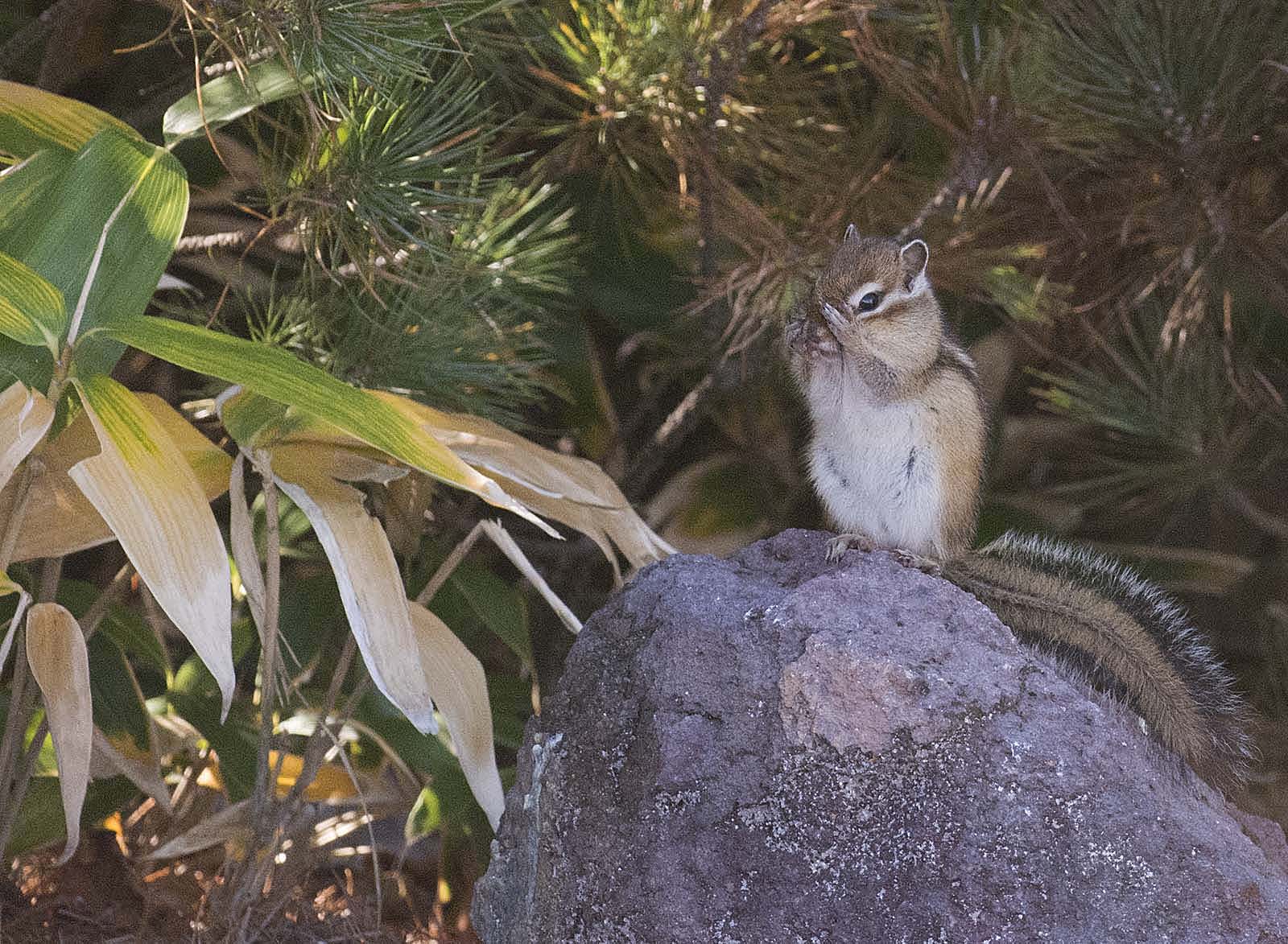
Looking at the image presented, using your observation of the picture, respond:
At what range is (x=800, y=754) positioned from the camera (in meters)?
1.23

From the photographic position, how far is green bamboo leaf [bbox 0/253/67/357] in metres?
1.40

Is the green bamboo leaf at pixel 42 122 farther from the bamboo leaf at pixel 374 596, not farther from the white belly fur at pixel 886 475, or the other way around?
the white belly fur at pixel 886 475

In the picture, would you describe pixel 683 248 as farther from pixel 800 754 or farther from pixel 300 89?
pixel 800 754

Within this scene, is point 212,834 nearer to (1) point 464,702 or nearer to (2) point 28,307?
(1) point 464,702

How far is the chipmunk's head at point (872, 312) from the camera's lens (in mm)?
1633

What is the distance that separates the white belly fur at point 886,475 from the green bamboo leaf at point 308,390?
380 mm

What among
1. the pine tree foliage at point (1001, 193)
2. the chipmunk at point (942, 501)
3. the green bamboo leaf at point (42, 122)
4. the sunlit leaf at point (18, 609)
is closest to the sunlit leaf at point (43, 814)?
the sunlit leaf at point (18, 609)

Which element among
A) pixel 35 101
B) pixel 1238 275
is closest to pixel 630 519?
pixel 35 101

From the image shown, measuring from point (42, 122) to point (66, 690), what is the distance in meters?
0.70

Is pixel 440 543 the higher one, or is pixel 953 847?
pixel 953 847

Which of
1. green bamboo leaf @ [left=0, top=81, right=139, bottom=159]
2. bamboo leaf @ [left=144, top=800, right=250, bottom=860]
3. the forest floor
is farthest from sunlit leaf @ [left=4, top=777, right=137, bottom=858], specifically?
green bamboo leaf @ [left=0, top=81, right=139, bottom=159]

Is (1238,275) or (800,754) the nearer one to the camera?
(800,754)

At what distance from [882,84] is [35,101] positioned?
127 cm

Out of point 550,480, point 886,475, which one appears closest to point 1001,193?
point 886,475
